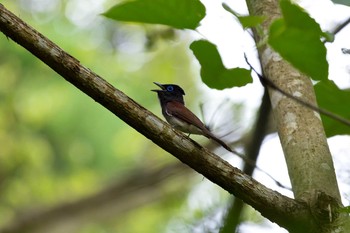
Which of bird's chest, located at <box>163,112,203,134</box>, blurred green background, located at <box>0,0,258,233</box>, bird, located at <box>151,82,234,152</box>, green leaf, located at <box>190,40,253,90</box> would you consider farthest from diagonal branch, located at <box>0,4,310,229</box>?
blurred green background, located at <box>0,0,258,233</box>

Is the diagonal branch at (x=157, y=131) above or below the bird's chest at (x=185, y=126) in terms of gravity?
below

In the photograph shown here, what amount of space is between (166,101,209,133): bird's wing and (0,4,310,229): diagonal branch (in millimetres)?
655

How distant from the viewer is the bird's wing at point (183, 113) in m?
2.71

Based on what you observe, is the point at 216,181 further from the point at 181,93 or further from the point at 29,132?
the point at 29,132

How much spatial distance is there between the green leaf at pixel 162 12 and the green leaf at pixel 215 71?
0.28 ft

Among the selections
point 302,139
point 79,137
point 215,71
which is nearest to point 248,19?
point 215,71

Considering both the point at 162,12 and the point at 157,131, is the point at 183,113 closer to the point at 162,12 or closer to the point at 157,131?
the point at 157,131

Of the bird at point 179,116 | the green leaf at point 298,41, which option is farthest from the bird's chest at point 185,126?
the green leaf at point 298,41

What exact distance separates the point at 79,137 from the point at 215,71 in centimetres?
695

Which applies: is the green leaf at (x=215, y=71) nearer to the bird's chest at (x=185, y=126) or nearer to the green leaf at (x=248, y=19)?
the green leaf at (x=248, y=19)

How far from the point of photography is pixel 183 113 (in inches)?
111

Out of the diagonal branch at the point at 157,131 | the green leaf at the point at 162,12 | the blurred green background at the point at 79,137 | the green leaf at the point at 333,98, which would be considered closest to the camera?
the green leaf at the point at 162,12

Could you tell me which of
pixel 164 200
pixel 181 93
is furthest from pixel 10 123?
pixel 181 93

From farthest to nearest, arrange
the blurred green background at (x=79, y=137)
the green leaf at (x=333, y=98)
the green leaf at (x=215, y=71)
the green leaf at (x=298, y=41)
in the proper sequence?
the blurred green background at (x=79, y=137)
the green leaf at (x=333, y=98)
the green leaf at (x=215, y=71)
the green leaf at (x=298, y=41)
